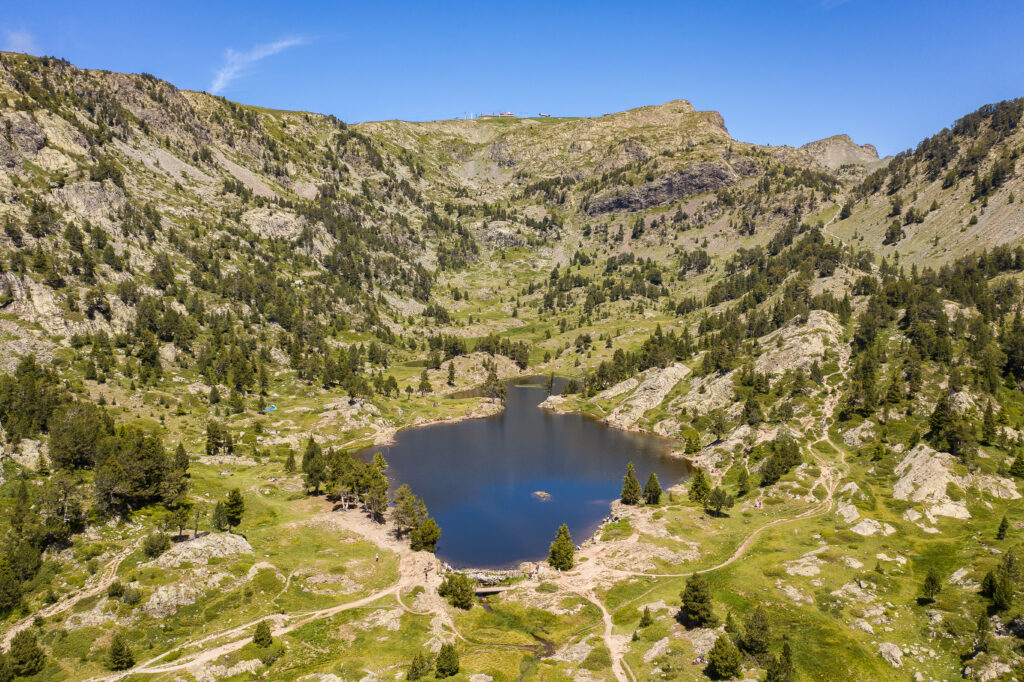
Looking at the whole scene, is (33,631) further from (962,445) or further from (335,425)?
(962,445)

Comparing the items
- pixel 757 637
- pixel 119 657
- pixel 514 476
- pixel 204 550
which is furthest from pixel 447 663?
pixel 514 476

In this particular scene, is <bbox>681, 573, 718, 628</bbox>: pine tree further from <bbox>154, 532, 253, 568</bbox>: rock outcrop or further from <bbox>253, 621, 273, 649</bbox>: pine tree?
<bbox>154, 532, 253, 568</bbox>: rock outcrop

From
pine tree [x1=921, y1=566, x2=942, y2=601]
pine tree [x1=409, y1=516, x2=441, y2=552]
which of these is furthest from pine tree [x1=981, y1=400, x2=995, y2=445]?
pine tree [x1=409, y1=516, x2=441, y2=552]

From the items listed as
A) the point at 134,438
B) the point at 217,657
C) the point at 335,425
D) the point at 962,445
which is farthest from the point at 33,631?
the point at 962,445

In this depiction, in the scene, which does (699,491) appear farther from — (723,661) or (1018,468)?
(723,661)

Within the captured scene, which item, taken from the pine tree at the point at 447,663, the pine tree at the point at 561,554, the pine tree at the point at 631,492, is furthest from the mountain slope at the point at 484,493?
the pine tree at the point at 447,663

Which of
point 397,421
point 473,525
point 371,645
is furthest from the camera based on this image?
point 397,421
